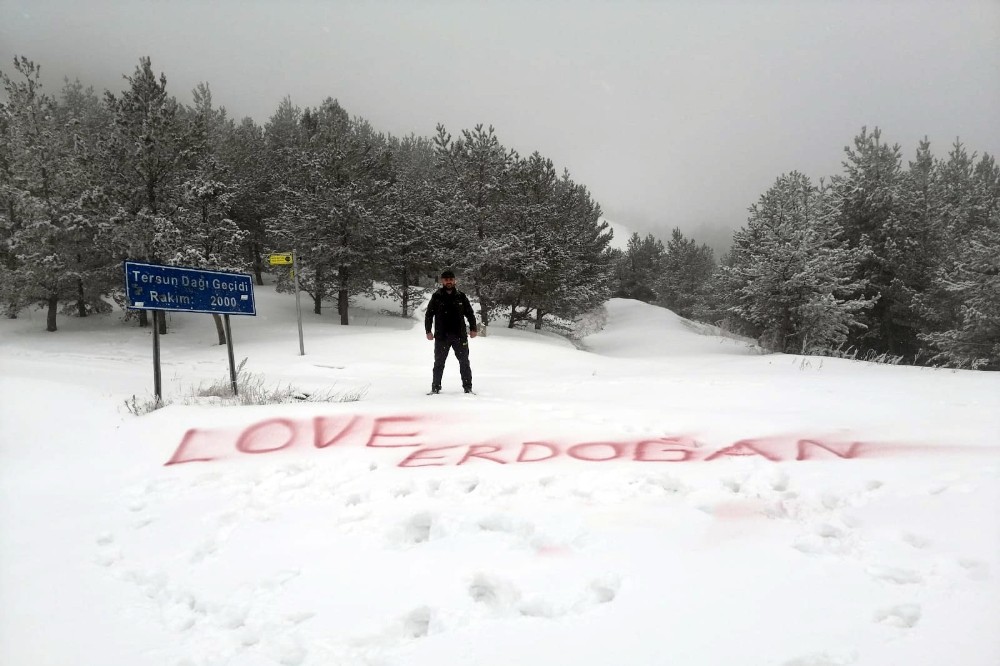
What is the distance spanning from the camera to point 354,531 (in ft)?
10.4

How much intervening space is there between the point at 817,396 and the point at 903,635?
222 inches

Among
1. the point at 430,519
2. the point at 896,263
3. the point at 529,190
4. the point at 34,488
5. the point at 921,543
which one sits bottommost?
the point at 34,488

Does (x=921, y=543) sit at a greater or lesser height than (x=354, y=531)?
greater

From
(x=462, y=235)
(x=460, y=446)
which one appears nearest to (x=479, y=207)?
(x=462, y=235)

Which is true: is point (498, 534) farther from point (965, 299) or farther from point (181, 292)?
point (965, 299)

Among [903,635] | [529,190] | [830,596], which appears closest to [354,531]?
[830,596]

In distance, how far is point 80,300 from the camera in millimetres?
23375

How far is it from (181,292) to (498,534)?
6332mm

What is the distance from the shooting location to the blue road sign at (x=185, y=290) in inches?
257

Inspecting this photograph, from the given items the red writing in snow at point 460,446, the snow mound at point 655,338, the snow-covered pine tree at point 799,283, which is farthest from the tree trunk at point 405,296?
the red writing in snow at point 460,446

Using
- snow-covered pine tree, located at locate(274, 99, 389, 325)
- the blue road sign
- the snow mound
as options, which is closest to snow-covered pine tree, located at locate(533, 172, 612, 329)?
the snow mound

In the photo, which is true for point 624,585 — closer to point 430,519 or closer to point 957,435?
point 430,519

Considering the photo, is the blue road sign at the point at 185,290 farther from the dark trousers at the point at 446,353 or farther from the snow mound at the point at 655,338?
the snow mound at the point at 655,338

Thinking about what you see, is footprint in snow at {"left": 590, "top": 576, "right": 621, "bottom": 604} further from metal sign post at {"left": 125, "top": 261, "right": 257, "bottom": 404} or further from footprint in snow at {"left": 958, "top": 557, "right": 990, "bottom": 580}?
metal sign post at {"left": 125, "top": 261, "right": 257, "bottom": 404}
